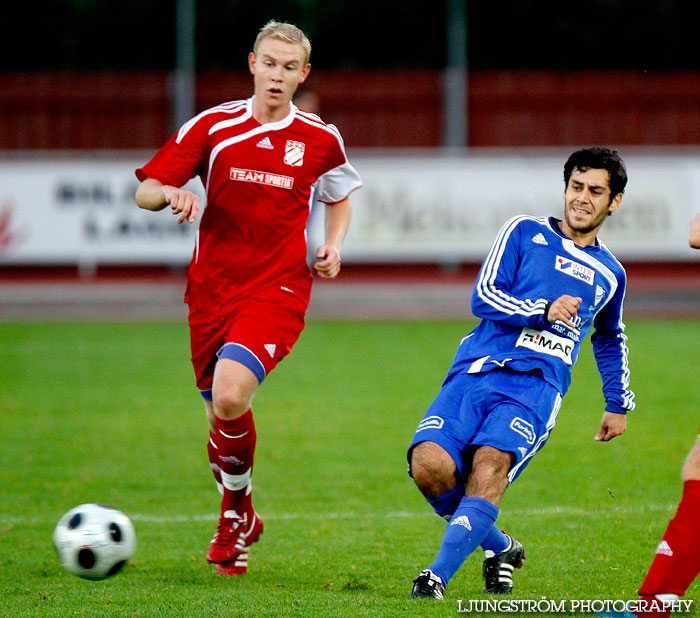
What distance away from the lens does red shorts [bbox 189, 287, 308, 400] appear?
5013 millimetres

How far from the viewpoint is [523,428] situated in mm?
4531

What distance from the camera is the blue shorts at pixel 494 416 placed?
452cm

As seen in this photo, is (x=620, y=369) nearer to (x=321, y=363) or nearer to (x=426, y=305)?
(x=321, y=363)

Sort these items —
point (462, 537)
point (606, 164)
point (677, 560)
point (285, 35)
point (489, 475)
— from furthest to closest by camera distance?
1. point (285, 35)
2. point (606, 164)
3. point (489, 475)
4. point (462, 537)
5. point (677, 560)

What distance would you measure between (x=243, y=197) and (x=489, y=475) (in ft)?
5.53

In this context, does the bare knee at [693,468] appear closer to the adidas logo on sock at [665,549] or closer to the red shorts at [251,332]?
the adidas logo on sock at [665,549]

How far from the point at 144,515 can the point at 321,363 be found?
6.28 metres

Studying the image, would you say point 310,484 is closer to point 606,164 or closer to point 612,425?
point 612,425

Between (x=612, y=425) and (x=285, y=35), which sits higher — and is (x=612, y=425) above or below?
below

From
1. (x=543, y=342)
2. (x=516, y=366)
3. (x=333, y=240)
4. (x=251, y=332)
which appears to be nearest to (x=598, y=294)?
(x=543, y=342)

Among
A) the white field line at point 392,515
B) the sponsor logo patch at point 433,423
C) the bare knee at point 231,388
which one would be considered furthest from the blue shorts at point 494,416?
the white field line at point 392,515

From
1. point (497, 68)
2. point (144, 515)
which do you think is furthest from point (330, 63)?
point (144, 515)

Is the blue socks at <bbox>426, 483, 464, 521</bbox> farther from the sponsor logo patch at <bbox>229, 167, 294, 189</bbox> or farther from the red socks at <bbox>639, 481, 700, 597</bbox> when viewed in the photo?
the sponsor logo patch at <bbox>229, 167, 294, 189</bbox>

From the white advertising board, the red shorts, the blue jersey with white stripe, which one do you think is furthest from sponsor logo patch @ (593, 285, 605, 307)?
the white advertising board
